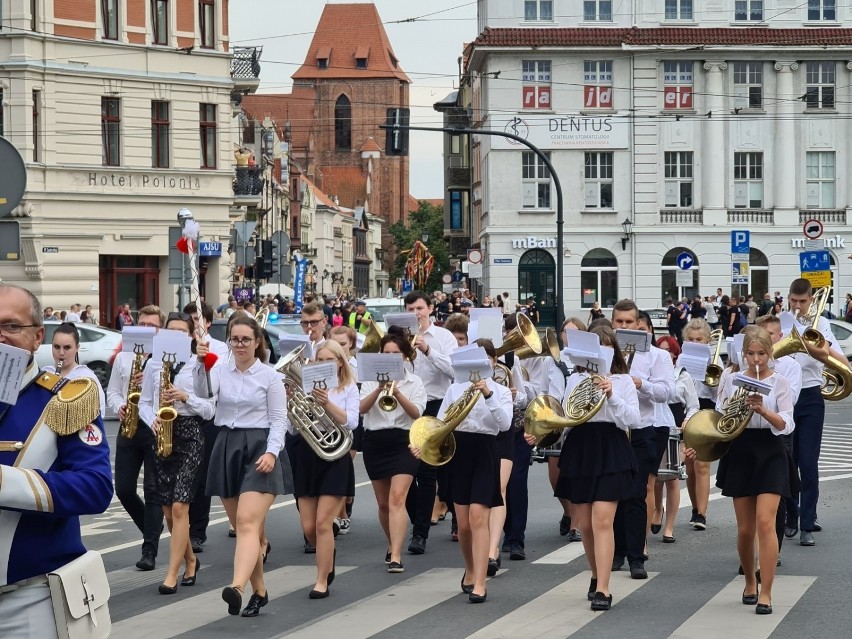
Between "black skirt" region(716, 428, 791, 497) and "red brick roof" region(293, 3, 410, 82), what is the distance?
468 ft

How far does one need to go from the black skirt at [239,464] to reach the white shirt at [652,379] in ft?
10.1

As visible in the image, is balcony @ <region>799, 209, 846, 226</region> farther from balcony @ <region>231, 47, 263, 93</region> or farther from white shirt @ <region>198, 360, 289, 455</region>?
white shirt @ <region>198, 360, 289, 455</region>

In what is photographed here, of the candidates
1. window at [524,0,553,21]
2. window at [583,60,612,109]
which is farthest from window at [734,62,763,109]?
window at [524,0,553,21]

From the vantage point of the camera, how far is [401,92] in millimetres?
148875

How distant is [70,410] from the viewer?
4.41 metres

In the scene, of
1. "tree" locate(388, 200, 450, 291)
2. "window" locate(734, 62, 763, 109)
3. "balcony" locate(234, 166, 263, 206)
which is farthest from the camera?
"tree" locate(388, 200, 450, 291)

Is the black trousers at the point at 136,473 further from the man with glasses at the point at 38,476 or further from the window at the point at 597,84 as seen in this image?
the window at the point at 597,84

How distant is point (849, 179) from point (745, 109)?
181 inches

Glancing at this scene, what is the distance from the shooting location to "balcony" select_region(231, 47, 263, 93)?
157ft

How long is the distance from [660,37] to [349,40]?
104 m

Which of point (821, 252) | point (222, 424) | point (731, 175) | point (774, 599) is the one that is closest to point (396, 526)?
point (222, 424)

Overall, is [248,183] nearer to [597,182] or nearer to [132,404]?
[597,182]

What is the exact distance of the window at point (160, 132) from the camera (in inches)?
1646

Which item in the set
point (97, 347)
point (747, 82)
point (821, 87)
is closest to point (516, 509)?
point (97, 347)
